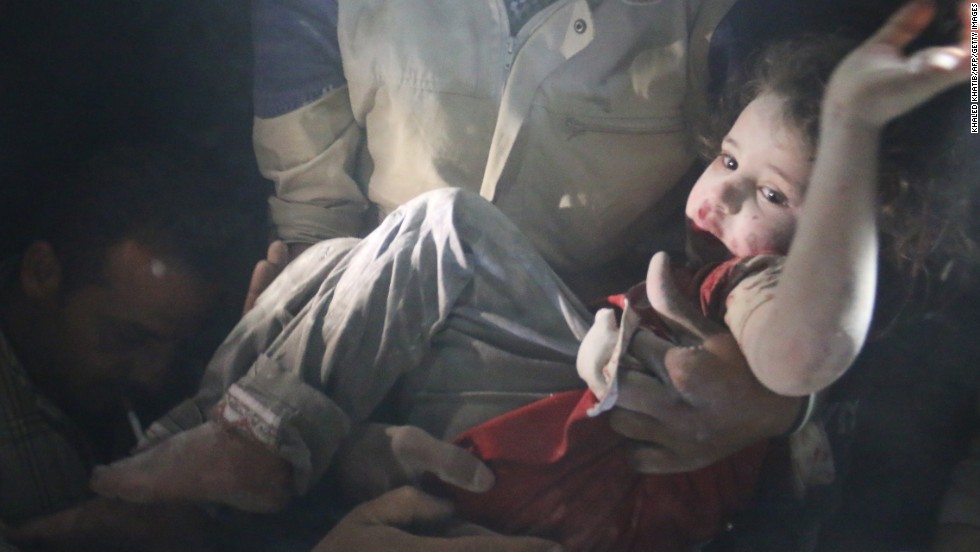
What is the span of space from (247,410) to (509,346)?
0.78 ft

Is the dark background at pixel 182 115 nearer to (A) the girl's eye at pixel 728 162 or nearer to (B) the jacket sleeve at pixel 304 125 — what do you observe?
(B) the jacket sleeve at pixel 304 125

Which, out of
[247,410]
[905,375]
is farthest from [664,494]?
[247,410]

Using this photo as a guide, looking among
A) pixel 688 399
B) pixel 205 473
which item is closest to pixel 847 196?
pixel 688 399

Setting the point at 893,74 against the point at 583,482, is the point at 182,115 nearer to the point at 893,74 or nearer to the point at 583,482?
the point at 583,482

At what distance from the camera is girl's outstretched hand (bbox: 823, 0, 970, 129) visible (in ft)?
2.15

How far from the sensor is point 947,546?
0.87 m

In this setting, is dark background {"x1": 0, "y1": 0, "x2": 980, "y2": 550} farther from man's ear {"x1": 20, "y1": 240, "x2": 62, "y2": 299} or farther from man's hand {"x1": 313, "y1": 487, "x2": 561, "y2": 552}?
man's hand {"x1": 313, "y1": 487, "x2": 561, "y2": 552}

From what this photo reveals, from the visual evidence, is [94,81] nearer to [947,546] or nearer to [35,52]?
[35,52]

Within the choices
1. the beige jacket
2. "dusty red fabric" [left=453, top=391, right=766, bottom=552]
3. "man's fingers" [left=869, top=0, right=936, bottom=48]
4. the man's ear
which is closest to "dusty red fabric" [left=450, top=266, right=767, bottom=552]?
"dusty red fabric" [left=453, top=391, right=766, bottom=552]

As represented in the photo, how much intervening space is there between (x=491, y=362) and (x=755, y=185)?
0.88ft

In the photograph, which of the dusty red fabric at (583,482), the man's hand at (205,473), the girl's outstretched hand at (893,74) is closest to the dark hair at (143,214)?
the man's hand at (205,473)

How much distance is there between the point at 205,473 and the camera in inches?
31.2

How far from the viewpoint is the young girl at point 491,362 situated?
2.44 ft

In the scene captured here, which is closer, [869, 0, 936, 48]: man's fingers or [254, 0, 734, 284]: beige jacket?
[869, 0, 936, 48]: man's fingers
